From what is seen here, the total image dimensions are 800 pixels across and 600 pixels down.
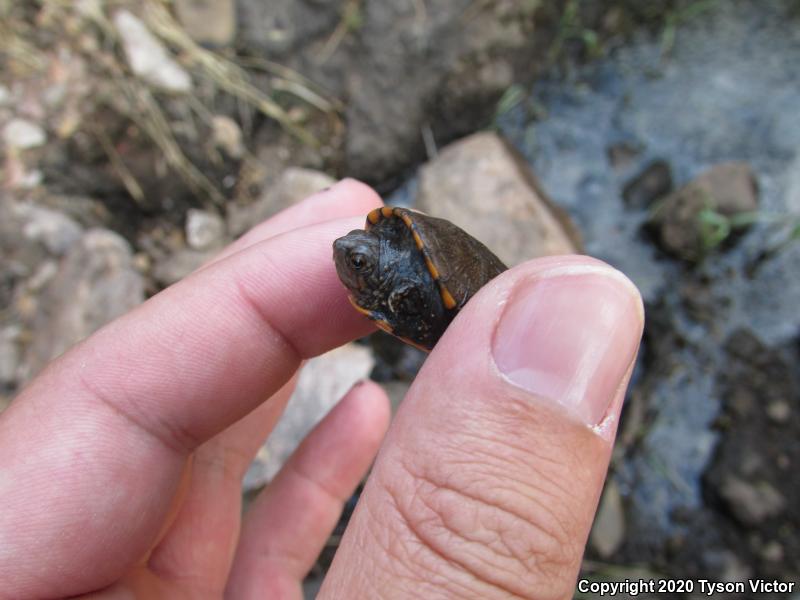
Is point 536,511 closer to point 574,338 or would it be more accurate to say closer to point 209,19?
point 574,338

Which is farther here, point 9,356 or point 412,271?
point 9,356

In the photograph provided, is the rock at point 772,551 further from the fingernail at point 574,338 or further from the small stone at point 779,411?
the fingernail at point 574,338

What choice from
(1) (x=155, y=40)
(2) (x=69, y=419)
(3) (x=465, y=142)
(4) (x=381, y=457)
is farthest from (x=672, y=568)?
(1) (x=155, y=40)

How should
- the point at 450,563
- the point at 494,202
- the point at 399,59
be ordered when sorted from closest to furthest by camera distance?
the point at 450,563 < the point at 494,202 < the point at 399,59

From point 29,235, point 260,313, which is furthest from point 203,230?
point 260,313

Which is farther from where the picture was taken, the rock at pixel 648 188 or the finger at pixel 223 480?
the rock at pixel 648 188

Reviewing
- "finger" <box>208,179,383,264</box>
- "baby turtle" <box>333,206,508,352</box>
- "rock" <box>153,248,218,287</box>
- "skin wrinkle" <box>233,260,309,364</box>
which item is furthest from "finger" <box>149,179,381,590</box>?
"rock" <box>153,248,218,287</box>

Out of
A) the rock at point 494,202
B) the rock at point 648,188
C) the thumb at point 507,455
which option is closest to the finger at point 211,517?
the thumb at point 507,455
